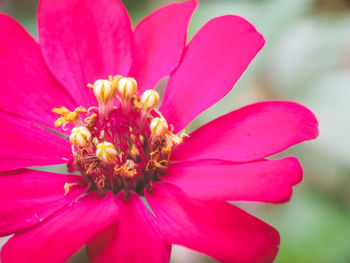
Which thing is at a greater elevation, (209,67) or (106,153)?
(209,67)

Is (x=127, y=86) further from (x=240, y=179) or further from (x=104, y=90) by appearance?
(x=240, y=179)

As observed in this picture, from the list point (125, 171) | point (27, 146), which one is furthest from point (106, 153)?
point (27, 146)

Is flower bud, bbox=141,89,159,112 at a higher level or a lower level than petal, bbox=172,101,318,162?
higher

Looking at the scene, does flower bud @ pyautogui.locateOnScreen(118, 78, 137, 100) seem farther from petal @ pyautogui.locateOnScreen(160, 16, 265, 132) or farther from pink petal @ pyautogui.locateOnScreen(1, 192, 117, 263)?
pink petal @ pyautogui.locateOnScreen(1, 192, 117, 263)

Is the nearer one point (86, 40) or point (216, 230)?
point (216, 230)

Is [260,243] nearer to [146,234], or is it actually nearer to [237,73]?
[146,234]

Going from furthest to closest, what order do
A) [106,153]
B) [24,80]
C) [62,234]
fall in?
[24,80], [106,153], [62,234]

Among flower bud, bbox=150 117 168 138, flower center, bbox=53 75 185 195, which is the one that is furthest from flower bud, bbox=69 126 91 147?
flower bud, bbox=150 117 168 138
